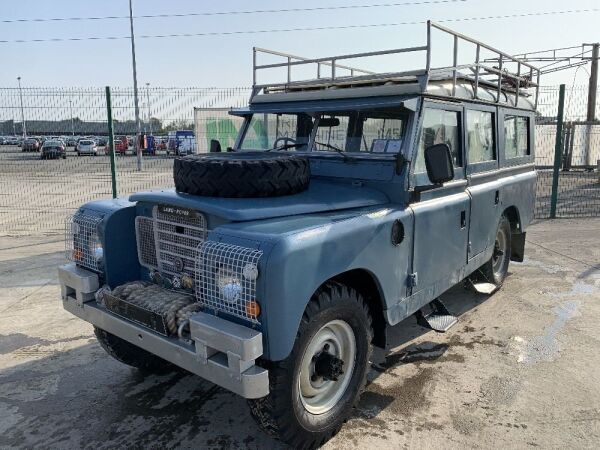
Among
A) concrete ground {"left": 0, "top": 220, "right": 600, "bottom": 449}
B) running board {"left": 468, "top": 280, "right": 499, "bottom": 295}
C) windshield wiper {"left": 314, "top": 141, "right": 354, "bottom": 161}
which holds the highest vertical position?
windshield wiper {"left": 314, "top": 141, "right": 354, "bottom": 161}

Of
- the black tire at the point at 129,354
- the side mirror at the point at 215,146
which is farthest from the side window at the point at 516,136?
A: the black tire at the point at 129,354

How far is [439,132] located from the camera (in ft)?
14.1

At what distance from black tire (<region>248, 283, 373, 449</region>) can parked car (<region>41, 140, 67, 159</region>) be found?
26.9m

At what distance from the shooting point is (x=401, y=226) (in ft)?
11.9

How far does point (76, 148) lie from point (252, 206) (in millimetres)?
30886

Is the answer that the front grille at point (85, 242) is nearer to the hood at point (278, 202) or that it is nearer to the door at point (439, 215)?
the hood at point (278, 202)

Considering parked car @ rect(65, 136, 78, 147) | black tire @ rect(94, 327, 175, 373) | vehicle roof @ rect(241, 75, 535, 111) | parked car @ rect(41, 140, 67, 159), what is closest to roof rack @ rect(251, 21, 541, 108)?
vehicle roof @ rect(241, 75, 535, 111)

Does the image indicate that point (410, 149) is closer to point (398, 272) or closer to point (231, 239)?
point (398, 272)

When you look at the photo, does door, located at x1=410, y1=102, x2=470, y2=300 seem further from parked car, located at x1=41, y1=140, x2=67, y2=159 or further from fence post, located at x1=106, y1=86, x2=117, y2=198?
parked car, located at x1=41, y1=140, x2=67, y2=159

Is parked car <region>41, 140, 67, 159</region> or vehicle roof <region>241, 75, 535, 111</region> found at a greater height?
vehicle roof <region>241, 75, 535, 111</region>

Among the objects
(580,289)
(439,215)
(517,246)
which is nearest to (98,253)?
(439,215)

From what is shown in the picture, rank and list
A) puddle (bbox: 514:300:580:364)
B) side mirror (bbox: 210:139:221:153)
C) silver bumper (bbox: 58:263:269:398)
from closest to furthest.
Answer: silver bumper (bbox: 58:263:269:398) → puddle (bbox: 514:300:580:364) → side mirror (bbox: 210:139:221:153)

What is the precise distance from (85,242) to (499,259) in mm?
4783

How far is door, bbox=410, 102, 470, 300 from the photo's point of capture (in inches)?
154
